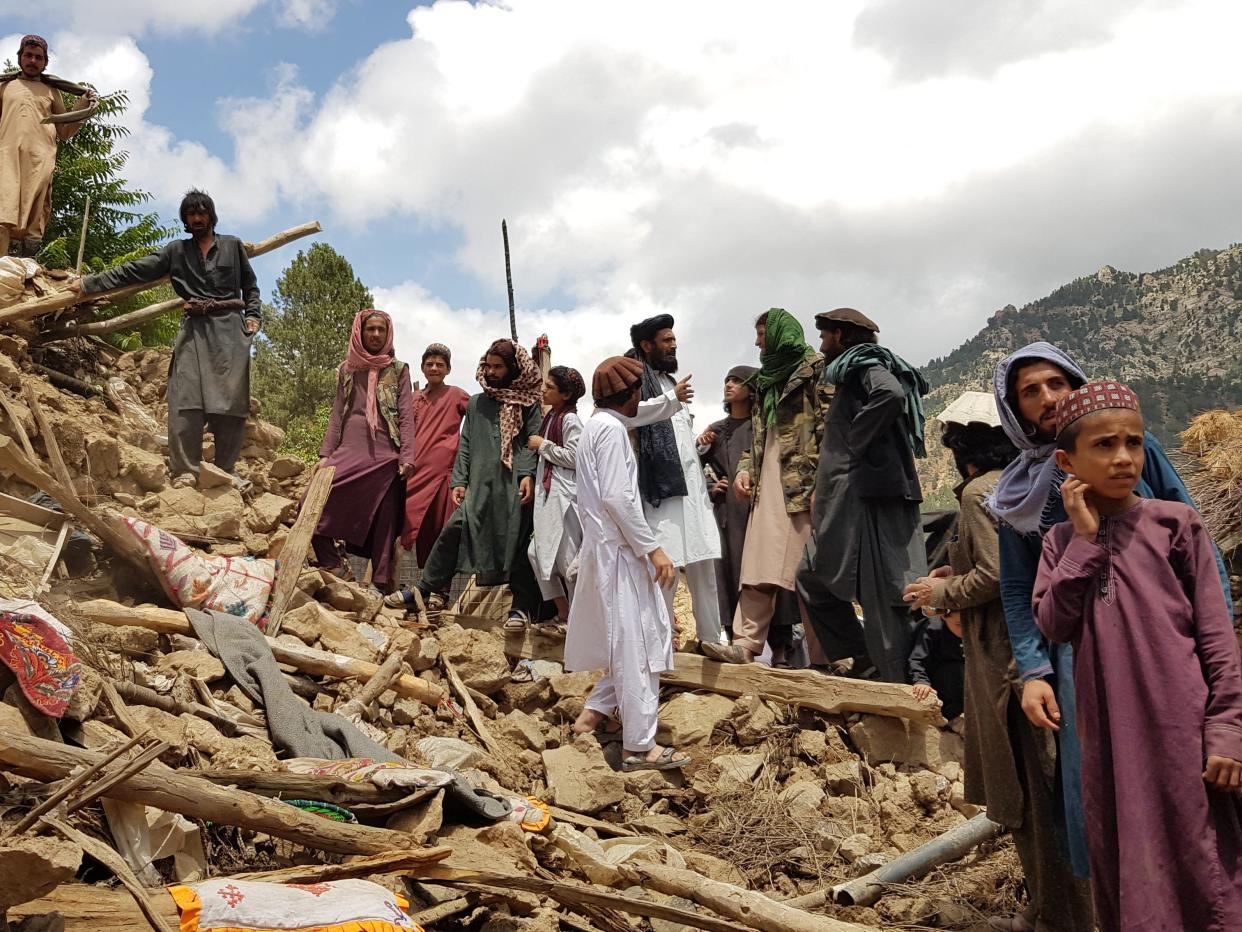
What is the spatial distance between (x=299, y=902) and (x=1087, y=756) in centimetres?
188

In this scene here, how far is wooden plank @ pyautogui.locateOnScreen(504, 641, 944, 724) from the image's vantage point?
16.6 feet

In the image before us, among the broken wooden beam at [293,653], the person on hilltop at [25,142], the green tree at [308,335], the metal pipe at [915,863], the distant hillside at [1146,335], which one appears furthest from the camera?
the distant hillside at [1146,335]

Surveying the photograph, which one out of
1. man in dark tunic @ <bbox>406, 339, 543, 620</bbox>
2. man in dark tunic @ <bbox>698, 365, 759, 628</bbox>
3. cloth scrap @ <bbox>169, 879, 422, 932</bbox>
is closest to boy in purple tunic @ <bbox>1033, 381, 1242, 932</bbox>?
cloth scrap @ <bbox>169, 879, 422, 932</bbox>

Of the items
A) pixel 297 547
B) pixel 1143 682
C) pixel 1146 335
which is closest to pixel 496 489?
pixel 297 547

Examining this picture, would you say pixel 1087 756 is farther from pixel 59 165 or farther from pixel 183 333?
pixel 59 165

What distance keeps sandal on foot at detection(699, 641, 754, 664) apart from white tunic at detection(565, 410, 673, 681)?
0.75 metres

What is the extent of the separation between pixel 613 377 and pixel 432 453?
2.55m

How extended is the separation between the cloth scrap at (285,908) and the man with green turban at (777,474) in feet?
10.6

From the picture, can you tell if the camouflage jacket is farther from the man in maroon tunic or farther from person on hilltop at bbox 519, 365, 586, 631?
the man in maroon tunic

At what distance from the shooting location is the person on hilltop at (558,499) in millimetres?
6055

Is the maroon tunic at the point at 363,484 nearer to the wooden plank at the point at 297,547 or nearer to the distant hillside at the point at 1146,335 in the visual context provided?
the wooden plank at the point at 297,547

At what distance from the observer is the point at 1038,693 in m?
2.65

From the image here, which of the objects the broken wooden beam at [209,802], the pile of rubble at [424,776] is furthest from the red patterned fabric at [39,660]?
the broken wooden beam at [209,802]

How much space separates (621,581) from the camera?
4.86m
